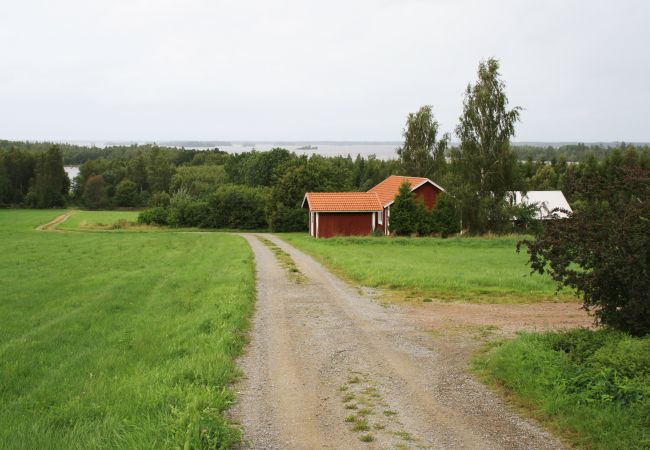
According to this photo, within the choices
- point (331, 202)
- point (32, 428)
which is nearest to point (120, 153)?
point (331, 202)

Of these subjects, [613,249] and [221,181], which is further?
[221,181]

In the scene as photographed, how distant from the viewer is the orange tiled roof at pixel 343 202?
43.9 m

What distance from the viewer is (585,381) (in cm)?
738

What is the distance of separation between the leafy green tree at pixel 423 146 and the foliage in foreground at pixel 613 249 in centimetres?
4931

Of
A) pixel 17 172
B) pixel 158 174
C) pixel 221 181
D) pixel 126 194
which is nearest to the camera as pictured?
pixel 17 172

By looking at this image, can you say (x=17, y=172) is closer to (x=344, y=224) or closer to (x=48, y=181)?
(x=48, y=181)

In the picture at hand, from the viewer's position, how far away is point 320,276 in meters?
20.6

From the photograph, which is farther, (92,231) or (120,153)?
(120,153)

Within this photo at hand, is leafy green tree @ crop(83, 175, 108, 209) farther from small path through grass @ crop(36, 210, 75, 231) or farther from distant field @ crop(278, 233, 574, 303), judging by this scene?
distant field @ crop(278, 233, 574, 303)

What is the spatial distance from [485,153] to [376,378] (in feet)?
118

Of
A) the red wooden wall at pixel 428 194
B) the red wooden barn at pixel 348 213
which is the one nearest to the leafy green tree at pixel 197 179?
the red wooden barn at pixel 348 213

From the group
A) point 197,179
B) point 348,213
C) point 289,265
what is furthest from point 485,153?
point 197,179

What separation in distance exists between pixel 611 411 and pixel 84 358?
31.1ft

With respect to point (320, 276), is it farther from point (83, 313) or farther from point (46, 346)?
point (46, 346)
